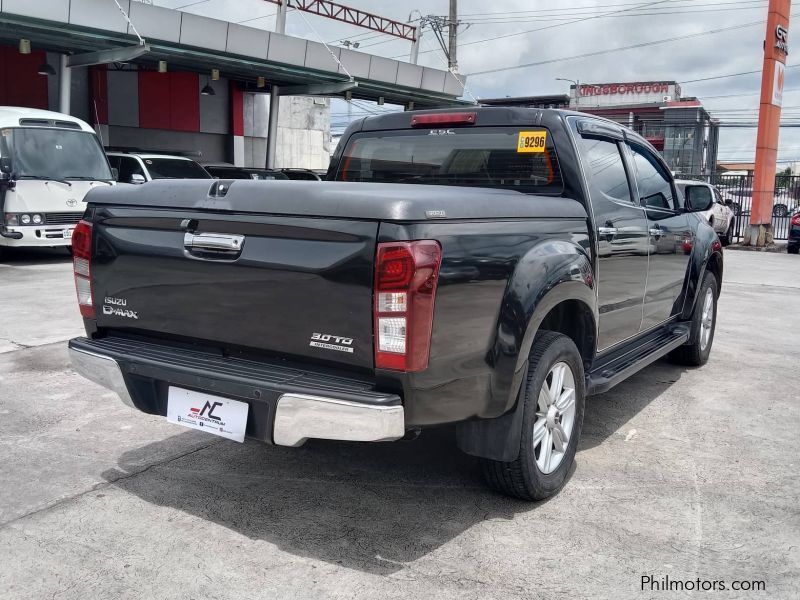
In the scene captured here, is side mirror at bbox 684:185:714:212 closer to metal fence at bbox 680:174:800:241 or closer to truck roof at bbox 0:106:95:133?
truck roof at bbox 0:106:95:133

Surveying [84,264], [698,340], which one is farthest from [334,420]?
[698,340]

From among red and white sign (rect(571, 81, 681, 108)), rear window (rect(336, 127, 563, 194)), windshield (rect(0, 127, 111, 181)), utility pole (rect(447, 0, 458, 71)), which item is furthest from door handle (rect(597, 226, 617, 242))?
red and white sign (rect(571, 81, 681, 108))

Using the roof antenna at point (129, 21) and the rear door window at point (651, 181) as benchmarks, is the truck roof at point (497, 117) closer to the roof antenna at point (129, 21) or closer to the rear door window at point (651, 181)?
the rear door window at point (651, 181)

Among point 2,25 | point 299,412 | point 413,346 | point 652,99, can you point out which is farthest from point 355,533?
point 652,99

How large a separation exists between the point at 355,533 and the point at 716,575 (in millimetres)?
1445

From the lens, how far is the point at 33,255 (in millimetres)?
13680

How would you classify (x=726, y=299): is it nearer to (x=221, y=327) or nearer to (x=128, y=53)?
(x=221, y=327)

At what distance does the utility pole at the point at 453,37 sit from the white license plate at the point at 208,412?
31.5 meters

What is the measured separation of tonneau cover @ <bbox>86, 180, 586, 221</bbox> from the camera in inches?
111

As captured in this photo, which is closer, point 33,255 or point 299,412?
point 299,412

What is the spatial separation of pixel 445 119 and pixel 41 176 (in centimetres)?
958

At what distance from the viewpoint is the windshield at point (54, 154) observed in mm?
11938

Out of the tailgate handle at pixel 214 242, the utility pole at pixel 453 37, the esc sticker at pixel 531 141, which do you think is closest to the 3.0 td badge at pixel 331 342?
the tailgate handle at pixel 214 242

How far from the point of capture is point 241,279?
3.13 meters
